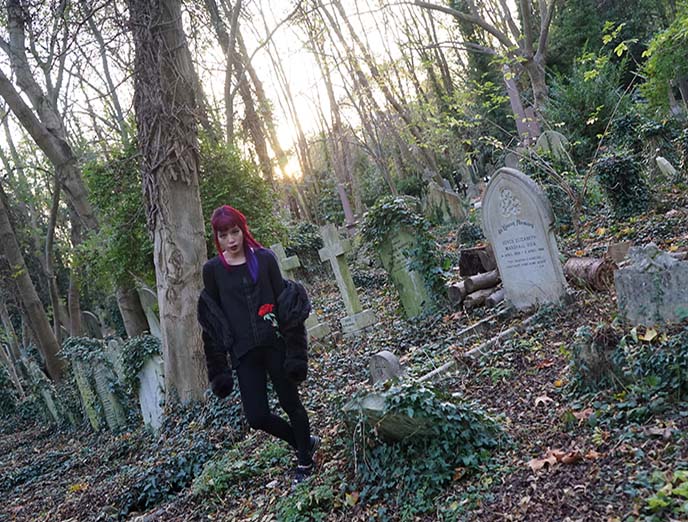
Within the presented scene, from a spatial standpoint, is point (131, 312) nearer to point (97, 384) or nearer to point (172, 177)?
point (97, 384)

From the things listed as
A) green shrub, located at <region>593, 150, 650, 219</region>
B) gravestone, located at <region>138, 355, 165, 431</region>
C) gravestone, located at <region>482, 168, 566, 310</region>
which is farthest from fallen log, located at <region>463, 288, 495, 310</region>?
gravestone, located at <region>138, 355, 165, 431</region>

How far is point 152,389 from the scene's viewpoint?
8391mm

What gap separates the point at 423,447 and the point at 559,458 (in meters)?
0.76

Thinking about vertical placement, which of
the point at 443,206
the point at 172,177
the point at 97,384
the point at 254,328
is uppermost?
the point at 172,177

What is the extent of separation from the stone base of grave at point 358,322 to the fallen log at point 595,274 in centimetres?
326

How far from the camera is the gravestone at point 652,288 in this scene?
372 cm

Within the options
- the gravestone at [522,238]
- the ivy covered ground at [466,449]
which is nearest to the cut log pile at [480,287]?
the ivy covered ground at [466,449]

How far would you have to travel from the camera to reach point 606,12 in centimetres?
2233

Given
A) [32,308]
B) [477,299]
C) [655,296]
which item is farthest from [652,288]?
[32,308]

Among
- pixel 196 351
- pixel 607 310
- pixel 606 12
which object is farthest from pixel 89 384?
pixel 606 12

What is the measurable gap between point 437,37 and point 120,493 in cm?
2594

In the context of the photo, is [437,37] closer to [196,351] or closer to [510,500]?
[196,351]

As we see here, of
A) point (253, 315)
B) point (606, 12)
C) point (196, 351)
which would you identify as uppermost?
point (606, 12)

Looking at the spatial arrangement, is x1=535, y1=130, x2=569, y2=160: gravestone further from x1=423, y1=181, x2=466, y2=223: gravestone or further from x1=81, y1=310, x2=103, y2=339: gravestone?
x1=81, y1=310, x2=103, y2=339: gravestone
